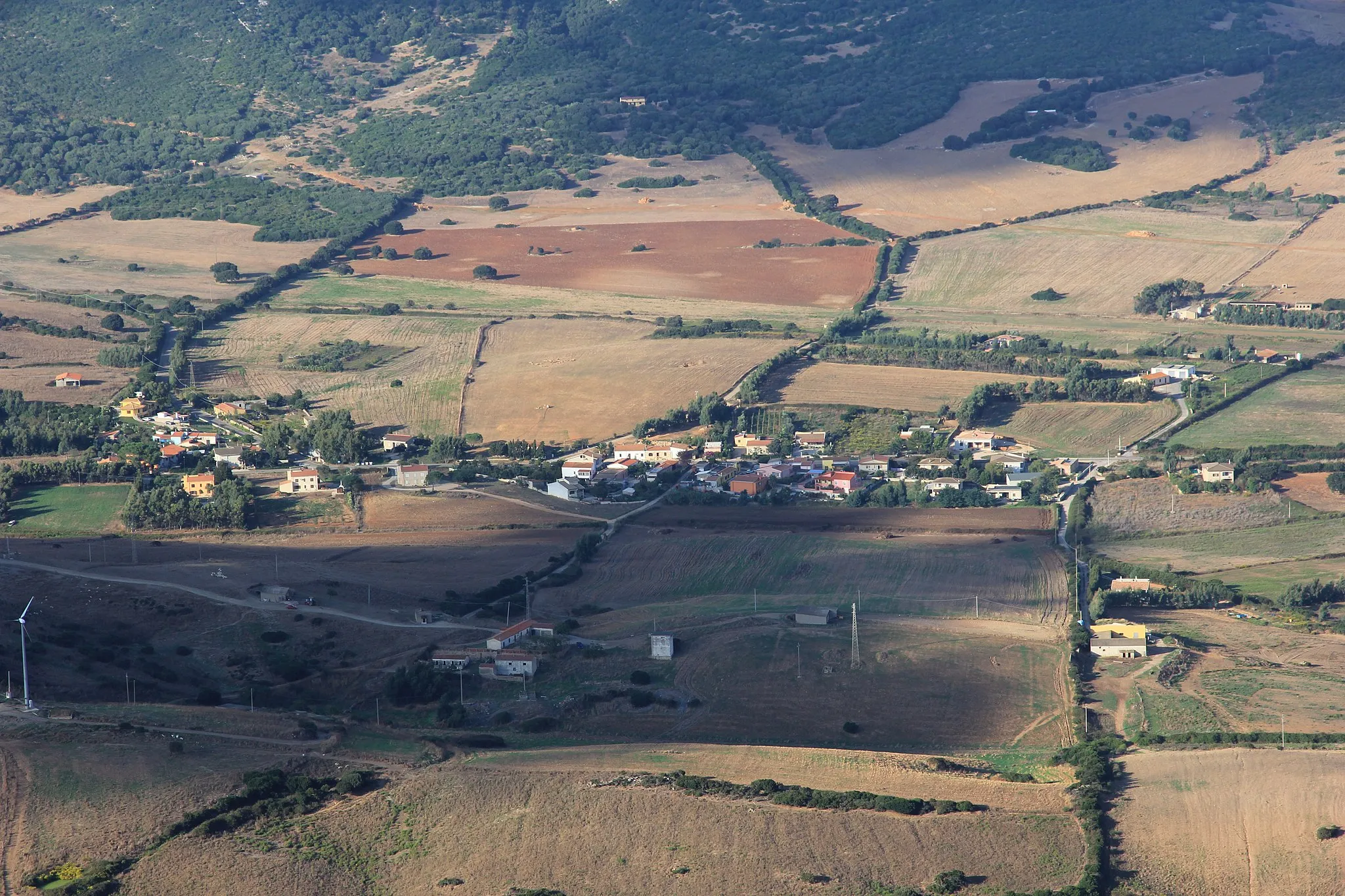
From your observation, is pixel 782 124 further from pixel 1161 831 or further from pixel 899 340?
pixel 1161 831

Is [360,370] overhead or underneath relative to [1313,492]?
overhead

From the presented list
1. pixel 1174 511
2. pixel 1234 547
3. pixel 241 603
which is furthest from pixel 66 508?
pixel 1234 547

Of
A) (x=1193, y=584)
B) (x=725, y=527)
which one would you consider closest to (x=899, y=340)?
(x=725, y=527)

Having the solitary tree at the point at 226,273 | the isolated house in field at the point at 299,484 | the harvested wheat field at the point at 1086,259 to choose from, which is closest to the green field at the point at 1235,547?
the isolated house in field at the point at 299,484

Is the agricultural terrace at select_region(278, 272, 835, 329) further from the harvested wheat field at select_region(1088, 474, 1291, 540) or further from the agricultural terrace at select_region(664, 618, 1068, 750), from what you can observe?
the agricultural terrace at select_region(664, 618, 1068, 750)

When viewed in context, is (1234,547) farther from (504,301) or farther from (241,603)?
(504,301)
